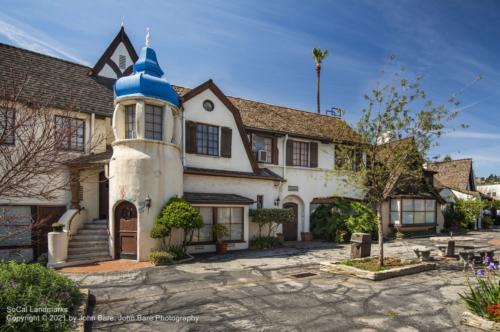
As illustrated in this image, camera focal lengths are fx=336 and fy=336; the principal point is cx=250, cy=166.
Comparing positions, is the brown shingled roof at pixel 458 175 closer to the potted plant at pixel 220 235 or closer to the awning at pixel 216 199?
the awning at pixel 216 199

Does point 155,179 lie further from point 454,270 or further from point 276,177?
point 454,270

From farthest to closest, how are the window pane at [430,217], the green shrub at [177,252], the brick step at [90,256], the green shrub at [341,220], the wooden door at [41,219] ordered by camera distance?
the window pane at [430,217], the green shrub at [341,220], the wooden door at [41,219], the green shrub at [177,252], the brick step at [90,256]

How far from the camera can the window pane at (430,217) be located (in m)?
25.6

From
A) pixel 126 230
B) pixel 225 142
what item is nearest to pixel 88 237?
pixel 126 230

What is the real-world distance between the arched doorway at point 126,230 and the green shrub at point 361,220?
12130mm

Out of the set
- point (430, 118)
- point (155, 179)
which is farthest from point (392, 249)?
point (155, 179)

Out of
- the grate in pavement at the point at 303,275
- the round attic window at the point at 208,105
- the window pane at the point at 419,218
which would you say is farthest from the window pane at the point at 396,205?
the round attic window at the point at 208,105

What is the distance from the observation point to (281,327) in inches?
265

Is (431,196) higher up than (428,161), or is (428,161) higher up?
(428,161)

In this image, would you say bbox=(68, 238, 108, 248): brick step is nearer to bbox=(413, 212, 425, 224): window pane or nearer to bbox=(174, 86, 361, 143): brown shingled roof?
bbox=(174, 86, 361, 143): brown shingled roof

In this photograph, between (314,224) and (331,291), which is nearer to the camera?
(331,291)

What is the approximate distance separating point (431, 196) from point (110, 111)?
23296 millimetres

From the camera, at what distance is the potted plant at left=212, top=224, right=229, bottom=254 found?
51.7ft

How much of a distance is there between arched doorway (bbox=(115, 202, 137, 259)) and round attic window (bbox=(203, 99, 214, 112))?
635 cm
